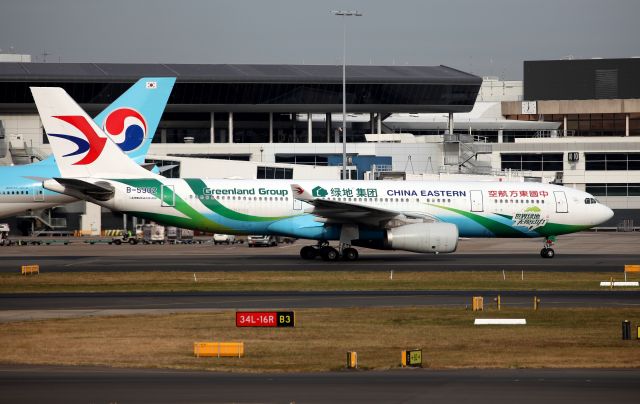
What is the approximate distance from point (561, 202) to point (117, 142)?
27896mm

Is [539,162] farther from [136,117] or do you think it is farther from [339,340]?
[339,340]

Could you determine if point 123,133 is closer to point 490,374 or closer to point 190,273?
point 190,273

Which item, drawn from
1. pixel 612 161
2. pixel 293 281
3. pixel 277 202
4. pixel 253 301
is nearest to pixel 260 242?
pixel 277 202

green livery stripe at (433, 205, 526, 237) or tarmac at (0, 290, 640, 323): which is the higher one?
green livery stripe at (433, 205, 526, 237)

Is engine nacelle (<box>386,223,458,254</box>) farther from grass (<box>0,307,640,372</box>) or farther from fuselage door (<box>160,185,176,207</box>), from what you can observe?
grass (<box>0,307,640,372</box>)

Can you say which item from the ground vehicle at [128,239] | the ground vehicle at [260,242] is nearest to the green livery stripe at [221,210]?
the ground vehicle at [260,242]

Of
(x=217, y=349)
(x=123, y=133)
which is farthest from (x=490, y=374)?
(x=123, y=133)

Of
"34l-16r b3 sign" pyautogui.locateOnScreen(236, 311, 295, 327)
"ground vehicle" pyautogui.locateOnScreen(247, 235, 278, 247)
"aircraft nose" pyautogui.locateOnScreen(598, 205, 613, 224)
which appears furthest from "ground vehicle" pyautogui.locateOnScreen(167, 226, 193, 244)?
"34l-16r b3 sign" pyautogui.locateOnScreen(236, 311, 295, 327)

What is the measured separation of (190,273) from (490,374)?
84.8 feet

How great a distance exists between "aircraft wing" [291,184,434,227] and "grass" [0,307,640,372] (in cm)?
1695

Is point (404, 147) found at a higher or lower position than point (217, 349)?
higher

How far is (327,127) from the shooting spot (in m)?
124

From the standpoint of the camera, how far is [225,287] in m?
42.5

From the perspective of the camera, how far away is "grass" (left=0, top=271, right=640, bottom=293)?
42.3m
